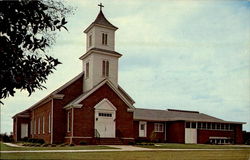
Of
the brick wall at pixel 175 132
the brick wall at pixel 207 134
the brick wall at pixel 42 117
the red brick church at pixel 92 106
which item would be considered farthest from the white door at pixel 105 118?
the brick wall at pixel 207 134

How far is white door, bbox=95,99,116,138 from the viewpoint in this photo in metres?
24.2

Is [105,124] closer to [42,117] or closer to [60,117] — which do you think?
[60,117]

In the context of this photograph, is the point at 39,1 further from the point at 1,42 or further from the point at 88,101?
the point at 88,101

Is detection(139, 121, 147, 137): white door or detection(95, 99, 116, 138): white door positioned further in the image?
detection(139, 121, 147, 137): white door

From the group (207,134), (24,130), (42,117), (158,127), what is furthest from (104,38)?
(207,134)

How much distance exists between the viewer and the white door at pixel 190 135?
3177cm

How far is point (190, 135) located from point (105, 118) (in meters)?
10.2

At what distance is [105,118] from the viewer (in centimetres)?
2453

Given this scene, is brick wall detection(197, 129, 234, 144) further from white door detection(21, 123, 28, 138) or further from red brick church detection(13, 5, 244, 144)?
white door detection(21, 123, 28, 138)

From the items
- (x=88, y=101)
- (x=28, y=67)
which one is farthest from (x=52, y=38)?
(x=88, y=101)

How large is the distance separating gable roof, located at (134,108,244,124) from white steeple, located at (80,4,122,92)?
7.42 m

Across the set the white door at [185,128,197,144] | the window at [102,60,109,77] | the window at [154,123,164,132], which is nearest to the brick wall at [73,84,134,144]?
the window at [102,60,109,77]

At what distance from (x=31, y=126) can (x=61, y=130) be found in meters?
5.68

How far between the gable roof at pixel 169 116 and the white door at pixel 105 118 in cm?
742
